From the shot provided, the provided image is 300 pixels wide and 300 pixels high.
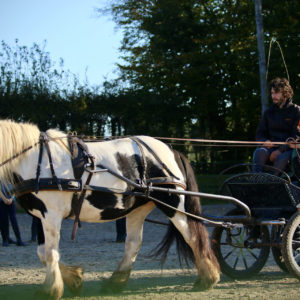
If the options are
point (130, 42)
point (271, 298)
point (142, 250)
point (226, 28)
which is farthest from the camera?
point (130, 42)

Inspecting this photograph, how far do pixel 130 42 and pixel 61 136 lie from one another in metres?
18.0

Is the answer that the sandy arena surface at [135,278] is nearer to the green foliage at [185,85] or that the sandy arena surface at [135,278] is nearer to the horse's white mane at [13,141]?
the horse's white mane at [13,141]

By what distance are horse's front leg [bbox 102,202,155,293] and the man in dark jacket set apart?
147 cm

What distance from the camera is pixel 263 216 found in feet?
18.2

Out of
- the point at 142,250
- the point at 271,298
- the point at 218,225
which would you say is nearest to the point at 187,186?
the point at 218,225

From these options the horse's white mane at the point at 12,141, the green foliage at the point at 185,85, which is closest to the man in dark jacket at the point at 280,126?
the horse's white mane at the point at 12,141

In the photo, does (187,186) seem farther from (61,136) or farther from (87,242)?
(87,242)

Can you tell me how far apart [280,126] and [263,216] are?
1.09 m

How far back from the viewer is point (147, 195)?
4891 mm

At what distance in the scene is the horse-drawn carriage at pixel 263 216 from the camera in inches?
209

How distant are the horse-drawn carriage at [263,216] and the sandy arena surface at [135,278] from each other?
278mm

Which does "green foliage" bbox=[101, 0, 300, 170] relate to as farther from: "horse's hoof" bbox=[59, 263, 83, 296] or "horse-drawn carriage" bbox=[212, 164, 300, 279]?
"horse's hoof" bbox=[59, 263, 83, 296]

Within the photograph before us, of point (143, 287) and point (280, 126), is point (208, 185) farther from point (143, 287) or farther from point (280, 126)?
point (143, 287)

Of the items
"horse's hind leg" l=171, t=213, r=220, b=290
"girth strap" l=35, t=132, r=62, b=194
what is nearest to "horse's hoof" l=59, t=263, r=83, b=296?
"girth strap" l=35, t=132, r=62, b=194
